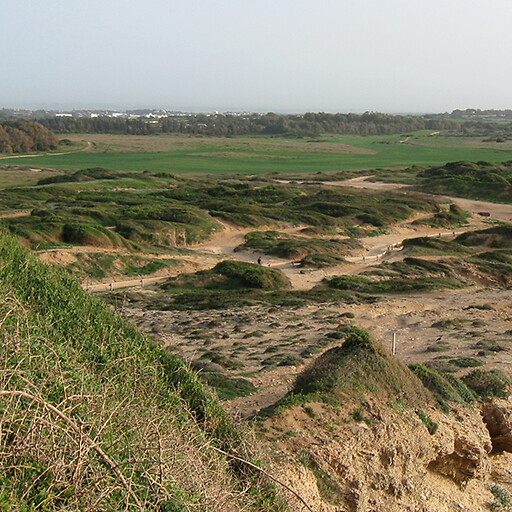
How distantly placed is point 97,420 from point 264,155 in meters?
120

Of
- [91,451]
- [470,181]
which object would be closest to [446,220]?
[470,181]

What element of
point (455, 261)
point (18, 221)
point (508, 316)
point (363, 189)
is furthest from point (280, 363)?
point (363, 189)

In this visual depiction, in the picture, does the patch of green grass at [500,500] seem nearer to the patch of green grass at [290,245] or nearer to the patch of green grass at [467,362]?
the patch of green grass at [467,362]

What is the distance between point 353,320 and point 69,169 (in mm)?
75349

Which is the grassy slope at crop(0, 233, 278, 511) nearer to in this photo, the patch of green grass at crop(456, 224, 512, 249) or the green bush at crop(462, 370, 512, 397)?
the green bush at crop(462, 370, 512, 397)

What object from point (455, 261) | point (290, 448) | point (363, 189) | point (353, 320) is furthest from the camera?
point (363, 189)

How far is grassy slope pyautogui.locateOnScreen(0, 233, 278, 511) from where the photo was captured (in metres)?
6.06

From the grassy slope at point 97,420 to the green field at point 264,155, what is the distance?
86.1 m

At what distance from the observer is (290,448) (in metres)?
9.68

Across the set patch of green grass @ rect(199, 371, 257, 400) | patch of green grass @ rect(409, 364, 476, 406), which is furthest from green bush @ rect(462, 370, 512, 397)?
patch of green grass @ rect(199, 371, 257, 400)

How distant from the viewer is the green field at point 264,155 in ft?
333

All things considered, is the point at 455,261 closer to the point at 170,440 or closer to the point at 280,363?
the point at 280,363

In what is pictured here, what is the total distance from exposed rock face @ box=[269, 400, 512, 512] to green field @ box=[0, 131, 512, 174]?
284 feet

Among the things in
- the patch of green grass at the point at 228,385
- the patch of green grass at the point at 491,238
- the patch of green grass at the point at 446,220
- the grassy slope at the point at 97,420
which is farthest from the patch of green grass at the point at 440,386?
the patch of green grass at the point at 446,220
